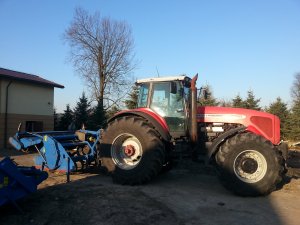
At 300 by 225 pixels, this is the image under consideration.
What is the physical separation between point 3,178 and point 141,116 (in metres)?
3.61

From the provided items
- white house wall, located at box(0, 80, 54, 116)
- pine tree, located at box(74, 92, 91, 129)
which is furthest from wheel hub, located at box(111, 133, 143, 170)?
pine tree, located at box(74, 92, 91, 129)

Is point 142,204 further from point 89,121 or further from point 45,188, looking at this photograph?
point 89,121

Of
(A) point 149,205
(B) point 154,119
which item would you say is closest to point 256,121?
(B) point 154,119

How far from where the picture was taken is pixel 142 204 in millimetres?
6461

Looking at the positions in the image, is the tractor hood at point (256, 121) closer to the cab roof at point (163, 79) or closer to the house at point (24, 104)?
the cab roof at point (163, 79)

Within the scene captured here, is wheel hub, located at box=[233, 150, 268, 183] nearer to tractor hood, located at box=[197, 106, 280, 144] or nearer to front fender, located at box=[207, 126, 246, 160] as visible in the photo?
front fender, located at box=[207, 126, 246, 160]

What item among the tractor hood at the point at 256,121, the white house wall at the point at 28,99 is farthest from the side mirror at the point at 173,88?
the white house wall at the point at 28,99

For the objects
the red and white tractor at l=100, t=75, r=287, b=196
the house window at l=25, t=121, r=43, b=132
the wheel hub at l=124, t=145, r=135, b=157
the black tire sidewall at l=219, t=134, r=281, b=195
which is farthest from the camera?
the house window at l=25, t=121, r=43, b=132

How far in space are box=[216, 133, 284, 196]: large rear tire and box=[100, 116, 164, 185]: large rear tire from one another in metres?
1.41

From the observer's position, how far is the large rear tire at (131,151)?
8.05 metres

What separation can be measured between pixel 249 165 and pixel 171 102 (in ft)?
7.63

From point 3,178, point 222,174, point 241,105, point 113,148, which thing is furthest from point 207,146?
point 241,105

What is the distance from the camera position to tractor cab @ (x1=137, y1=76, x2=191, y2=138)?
338 inches

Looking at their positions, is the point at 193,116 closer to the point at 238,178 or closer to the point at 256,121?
the point at 256,121
